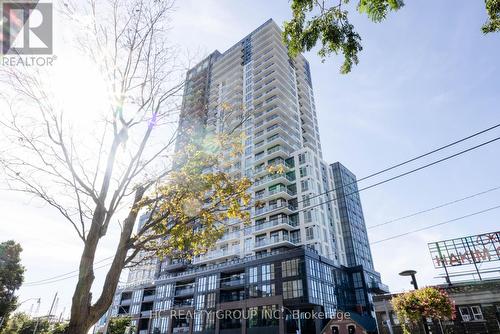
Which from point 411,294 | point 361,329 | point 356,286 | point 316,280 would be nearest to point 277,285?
point 316,280

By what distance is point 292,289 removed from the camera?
1656 inches

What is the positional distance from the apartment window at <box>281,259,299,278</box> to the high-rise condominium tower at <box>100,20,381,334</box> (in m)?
0.15

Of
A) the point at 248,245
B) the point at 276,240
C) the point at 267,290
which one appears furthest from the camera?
the point at 248,245

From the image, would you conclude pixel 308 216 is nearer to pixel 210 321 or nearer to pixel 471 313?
pixel 210 321

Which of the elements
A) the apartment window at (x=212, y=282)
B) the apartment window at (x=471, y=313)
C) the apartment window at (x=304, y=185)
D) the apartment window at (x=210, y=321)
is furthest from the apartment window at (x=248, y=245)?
the apartment window at (x=471, y=313)

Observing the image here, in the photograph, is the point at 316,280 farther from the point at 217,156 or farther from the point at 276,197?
the point at 217,156

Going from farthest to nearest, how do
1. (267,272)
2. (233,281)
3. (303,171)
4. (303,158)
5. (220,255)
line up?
(303,158) → (220,255) → (303,171) → (233,281) → (267,272)

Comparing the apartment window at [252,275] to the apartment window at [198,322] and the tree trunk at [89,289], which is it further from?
the tree trunk at [89,289]

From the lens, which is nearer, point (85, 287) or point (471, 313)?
point (85, 287)

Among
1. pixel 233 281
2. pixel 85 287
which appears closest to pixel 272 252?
pixel 233 281

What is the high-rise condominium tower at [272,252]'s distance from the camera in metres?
43.1

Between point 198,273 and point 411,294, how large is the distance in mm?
43862

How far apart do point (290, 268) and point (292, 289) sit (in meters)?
2.92

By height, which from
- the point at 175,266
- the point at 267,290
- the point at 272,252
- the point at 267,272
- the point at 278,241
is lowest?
the point at 267,290
